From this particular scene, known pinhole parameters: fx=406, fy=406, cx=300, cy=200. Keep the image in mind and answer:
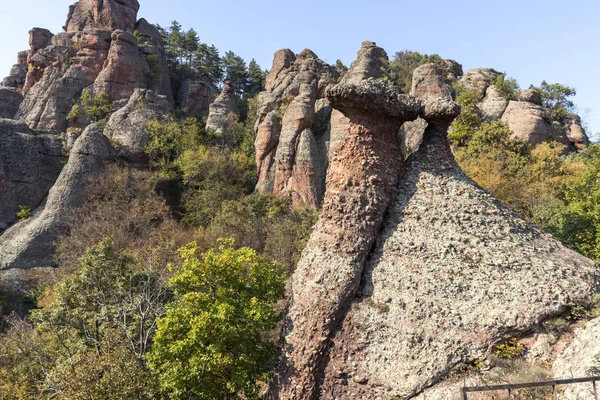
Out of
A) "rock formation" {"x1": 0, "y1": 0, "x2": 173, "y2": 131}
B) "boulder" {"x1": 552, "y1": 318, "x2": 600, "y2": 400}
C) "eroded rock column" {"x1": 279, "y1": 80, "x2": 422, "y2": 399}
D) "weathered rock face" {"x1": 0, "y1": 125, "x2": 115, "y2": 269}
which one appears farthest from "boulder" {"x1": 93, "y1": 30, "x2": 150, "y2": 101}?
"boulder" {"x1": 552, "y1": 318, "x2": 600, "y2": 400}

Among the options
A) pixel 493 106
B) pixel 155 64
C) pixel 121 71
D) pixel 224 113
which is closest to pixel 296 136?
pixel 224 113

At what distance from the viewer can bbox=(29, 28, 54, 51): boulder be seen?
48.1 m

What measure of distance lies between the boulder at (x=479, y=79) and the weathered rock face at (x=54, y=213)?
1213 inches

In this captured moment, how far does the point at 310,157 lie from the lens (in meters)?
33.0

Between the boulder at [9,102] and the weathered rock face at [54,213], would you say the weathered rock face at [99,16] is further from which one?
the weathered rock face at [54,213]

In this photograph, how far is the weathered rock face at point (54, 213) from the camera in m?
25.7

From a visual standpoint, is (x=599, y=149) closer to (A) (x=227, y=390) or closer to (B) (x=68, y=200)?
(A) (x=227, y=390)

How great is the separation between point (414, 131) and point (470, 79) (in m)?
11.8

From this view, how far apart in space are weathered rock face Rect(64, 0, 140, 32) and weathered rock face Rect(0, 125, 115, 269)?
883 inches

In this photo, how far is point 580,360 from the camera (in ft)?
25.3

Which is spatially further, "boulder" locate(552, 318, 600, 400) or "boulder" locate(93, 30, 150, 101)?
"boulder" locate(93, 30, 150, 101)

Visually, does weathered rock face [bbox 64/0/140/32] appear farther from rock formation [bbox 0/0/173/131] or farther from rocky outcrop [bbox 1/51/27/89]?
rocky outcrop [bbox 1/51/27/89]

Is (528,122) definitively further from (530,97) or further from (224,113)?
(224,113)

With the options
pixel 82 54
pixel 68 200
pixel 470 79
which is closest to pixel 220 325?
pixel 68 200
